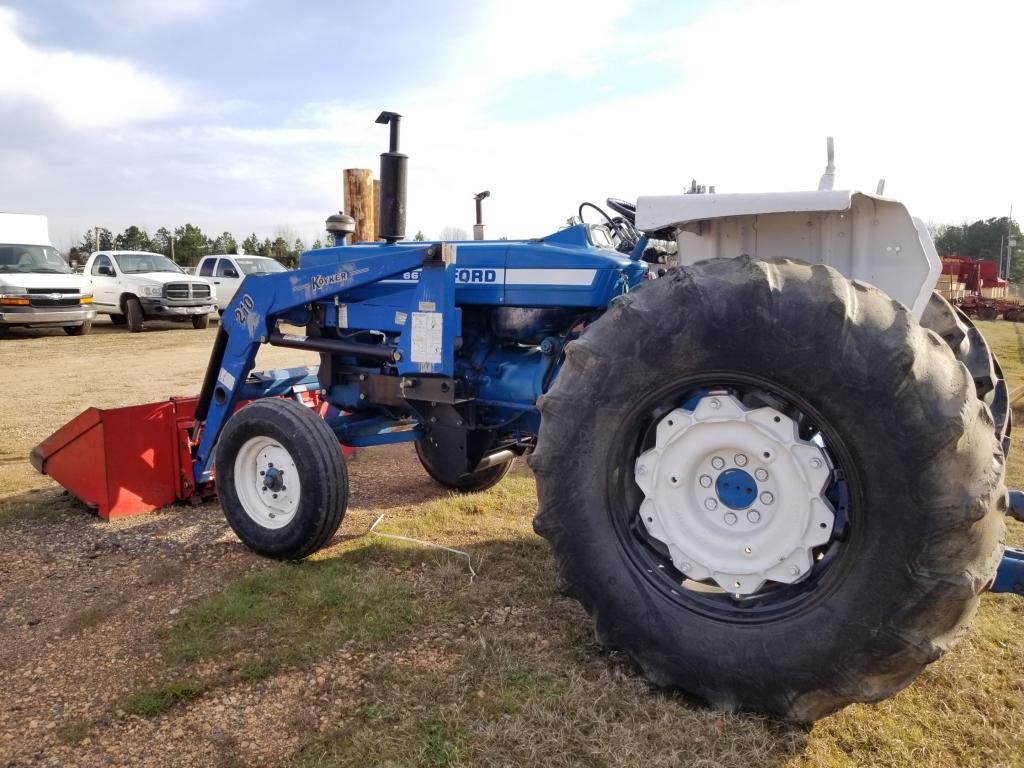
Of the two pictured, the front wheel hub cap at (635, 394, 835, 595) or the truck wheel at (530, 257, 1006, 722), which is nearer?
the truck wheel at (530, 257, 1006, 722)

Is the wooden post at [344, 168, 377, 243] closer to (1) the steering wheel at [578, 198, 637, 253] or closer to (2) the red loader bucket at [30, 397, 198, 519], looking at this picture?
(2) the red loader bucket at [30, 397, 198, 519]

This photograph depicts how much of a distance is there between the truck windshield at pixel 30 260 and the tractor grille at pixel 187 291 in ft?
6.46

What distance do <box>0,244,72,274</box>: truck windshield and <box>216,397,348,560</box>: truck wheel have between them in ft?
47.7

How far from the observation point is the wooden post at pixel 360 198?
309 inches

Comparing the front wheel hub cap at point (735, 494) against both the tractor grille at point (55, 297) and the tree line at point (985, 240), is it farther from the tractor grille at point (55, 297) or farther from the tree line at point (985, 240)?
the tree line at point (985, 240)

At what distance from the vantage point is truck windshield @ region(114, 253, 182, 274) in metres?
17.6

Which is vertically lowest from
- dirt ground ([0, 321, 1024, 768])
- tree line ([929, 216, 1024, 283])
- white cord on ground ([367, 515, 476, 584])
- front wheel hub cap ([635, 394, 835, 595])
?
dirt ground ([0, 321, 1024, 768])

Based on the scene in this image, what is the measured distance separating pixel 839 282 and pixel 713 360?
428 mm

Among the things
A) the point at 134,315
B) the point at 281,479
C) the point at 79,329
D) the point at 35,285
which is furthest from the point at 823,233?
the point at 134,315

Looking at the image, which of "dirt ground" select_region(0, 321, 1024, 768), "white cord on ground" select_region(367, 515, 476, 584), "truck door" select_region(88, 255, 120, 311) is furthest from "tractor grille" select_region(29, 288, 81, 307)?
"white cord on ground" select_region(367, 515, 476, 584)

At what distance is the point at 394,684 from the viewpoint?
2760mm

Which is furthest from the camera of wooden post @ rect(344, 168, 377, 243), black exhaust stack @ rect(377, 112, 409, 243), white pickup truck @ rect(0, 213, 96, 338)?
white pickup truck @ rect(0, 213, 96, 338)

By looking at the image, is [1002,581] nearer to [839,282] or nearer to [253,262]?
[839,282]

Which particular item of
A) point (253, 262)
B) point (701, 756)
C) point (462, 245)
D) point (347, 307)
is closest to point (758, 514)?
point (701, 756)
